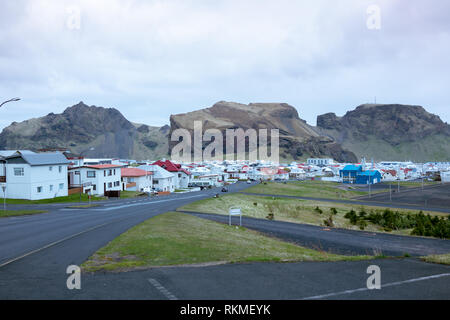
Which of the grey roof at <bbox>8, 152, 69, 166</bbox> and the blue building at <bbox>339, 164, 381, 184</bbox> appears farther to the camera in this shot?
the blue building at <bbox>339, 164, 381, 184</bbox>

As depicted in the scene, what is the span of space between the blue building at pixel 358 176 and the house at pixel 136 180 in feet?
247

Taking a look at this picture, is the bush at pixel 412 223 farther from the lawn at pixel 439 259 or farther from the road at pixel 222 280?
the road at pixel 222 280

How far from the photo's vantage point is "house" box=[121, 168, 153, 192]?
213 ft

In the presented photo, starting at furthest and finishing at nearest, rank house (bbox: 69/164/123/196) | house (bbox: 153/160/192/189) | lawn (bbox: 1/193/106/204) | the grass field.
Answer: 1. house (bbox: 153/160/192/189)
2. house (bbox: 69/164/123/196)
3. lawn (bbox: 1/193/106/204)
4. the grass field

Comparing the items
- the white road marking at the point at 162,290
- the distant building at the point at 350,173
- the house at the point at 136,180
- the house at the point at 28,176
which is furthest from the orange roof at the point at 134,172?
the distant building at the point at 350,173

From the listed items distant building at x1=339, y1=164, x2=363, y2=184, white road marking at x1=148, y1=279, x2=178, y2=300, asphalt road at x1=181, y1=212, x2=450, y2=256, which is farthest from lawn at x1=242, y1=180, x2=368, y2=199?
white road marking at x1=148, y1=279, x2=178, y2=300

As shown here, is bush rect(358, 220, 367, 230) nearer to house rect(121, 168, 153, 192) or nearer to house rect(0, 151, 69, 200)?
house rect(0, 151, 69, 200)

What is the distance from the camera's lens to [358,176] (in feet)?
378

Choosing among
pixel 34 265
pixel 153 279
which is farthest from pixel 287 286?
pixel 34 265

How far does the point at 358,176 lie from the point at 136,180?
263ft

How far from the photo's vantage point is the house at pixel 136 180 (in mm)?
65000

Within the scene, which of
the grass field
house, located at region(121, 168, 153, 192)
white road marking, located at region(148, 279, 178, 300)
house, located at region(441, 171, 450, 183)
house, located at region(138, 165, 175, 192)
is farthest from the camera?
house, located at region(441, 171, 450, 183)

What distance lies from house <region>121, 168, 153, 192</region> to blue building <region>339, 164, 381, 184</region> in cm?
7520
